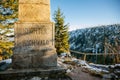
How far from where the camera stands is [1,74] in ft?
14.8

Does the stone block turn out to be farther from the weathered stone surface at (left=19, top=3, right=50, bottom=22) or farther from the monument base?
the weathered stone surface at (left=19, top=3, right=50, bottom=22)

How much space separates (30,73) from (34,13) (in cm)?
197

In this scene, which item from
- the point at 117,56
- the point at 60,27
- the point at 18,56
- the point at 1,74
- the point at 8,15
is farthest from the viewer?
the point at 60,27

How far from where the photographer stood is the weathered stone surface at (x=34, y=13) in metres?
5.39

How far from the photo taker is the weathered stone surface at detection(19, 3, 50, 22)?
5.39m

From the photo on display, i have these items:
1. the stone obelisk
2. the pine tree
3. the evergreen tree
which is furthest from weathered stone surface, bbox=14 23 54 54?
the pine tree

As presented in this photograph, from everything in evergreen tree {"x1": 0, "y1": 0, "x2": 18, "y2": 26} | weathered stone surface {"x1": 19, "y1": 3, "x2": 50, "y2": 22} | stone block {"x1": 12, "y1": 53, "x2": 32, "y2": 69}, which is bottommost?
stone block {"x1": 12, "y1": 53, "x2": 32, "y2": 69}

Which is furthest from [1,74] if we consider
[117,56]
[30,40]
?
[117,56]

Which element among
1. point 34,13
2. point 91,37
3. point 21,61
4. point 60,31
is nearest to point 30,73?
point 21,61

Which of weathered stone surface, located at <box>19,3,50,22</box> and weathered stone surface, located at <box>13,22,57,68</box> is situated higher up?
weathered stone surface, located at <box>19,3,50,22</box>

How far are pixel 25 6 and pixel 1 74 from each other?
2.25 metres

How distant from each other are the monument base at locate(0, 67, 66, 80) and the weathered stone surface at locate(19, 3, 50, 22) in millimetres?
1633

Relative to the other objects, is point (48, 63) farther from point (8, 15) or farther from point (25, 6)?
point (8, 15)

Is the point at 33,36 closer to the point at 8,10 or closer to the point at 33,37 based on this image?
the point at 33,37
